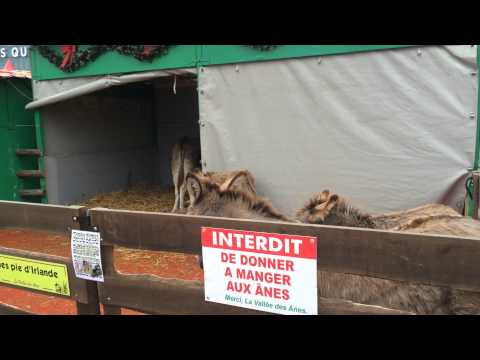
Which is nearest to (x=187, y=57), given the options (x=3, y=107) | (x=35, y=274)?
(x=35, y=274)

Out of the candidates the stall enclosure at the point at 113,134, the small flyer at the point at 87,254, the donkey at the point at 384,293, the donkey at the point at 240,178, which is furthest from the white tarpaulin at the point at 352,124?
the small flyer at the point at 87,254

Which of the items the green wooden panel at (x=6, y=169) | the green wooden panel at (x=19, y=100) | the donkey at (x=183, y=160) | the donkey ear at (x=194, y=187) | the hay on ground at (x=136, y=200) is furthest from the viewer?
the donkey at (x=183, y=160)

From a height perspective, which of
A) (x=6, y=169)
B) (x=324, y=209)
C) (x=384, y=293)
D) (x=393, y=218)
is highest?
(x=6, y=169)

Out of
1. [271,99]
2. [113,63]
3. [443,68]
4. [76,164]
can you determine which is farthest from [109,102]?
[443,68]

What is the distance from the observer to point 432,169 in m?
4.50

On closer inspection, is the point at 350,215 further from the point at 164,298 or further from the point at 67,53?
the point at 67,53

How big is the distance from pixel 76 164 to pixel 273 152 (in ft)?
14.8

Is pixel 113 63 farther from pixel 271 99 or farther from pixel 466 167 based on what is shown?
pixel 466 167

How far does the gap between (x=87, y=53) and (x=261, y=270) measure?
18.2 feet

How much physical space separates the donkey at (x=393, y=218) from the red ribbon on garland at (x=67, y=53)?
4.85m

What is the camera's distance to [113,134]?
9.36 metres

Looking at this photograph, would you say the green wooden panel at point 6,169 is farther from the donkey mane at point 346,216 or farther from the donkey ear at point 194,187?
the donkey mane at point 346,216

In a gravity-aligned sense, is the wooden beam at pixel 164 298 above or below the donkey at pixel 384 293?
above

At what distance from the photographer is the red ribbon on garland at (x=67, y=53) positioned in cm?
650
